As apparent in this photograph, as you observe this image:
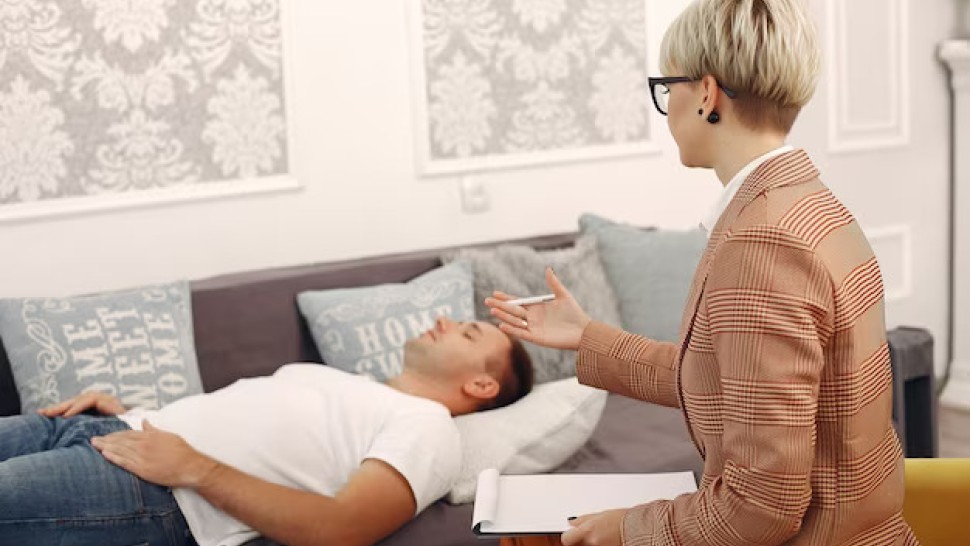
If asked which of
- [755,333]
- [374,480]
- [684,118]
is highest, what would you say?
[684,118]

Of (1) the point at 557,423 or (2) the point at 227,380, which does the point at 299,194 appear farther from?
(1) the point at 557,423

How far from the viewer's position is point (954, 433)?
4418 mm

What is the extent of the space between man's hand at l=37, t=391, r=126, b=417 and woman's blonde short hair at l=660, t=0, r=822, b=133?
1.68m

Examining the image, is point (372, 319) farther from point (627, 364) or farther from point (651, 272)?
point (627, 364)

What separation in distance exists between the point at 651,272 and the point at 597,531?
2.02 meters

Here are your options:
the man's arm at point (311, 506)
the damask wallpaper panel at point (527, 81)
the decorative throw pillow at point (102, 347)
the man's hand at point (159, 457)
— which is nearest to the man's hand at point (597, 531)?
the man's arm at point (311, 506)

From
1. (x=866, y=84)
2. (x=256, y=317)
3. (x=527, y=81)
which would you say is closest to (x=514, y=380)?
(x=256, y=317)

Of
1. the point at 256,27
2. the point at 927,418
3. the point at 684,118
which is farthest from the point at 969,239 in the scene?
the point at 684,118

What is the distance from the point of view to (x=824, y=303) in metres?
1.40

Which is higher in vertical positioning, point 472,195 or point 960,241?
point 472,195

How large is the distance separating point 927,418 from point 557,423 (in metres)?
1.41

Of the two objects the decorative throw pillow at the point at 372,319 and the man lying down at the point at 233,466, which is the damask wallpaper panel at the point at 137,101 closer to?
the decorative throw pillow at the point at 372,319

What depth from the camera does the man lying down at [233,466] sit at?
7.68ft

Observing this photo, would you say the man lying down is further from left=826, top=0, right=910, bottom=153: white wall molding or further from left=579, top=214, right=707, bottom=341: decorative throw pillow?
left=826, top=0, right=910, bottom=153: white wall molding
